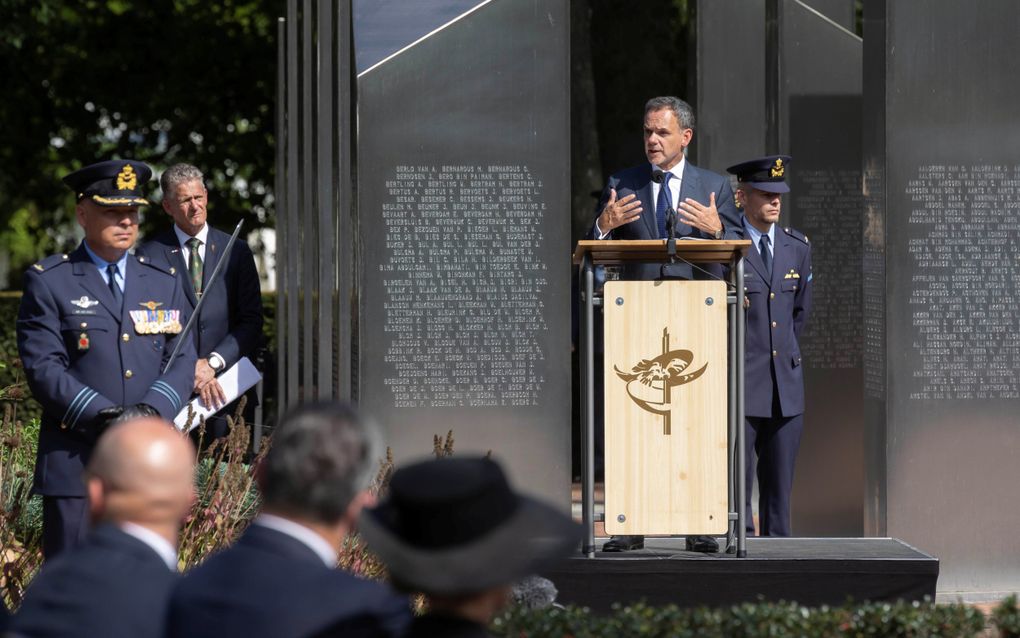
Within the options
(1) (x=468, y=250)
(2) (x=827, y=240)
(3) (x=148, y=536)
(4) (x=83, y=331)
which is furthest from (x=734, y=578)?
(2) (x=827, y=240)

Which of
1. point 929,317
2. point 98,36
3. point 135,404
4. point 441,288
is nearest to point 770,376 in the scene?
point 929,317

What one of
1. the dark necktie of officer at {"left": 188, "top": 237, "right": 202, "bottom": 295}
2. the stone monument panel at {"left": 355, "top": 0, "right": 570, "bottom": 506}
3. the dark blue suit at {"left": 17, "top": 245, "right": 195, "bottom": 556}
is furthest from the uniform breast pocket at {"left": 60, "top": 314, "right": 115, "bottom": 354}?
the stone monument panel at {"left": 355, "top": 0, "right": 570, "bottom": 506}

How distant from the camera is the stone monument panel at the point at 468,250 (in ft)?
29.7

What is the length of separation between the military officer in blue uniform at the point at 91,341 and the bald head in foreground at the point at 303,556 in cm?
312

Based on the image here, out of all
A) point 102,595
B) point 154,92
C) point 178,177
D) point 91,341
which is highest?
point 154,92

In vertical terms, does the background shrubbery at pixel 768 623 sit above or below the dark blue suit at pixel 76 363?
below

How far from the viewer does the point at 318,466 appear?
3.19 metres

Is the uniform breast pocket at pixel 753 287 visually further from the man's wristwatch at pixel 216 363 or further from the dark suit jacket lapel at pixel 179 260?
the dark suit jacket lapel at pixel 179 260

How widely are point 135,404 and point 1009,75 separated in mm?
4959

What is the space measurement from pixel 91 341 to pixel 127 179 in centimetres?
67


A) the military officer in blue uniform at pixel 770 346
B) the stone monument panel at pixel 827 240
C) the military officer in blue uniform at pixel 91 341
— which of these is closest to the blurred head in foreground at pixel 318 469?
the military officer in blue uniform at pixel 91 341

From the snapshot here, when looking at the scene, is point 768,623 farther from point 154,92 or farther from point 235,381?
point 154,92

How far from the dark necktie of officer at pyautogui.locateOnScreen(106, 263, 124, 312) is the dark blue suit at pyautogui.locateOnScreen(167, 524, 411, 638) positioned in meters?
3.40

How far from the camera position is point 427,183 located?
9.09 metres
